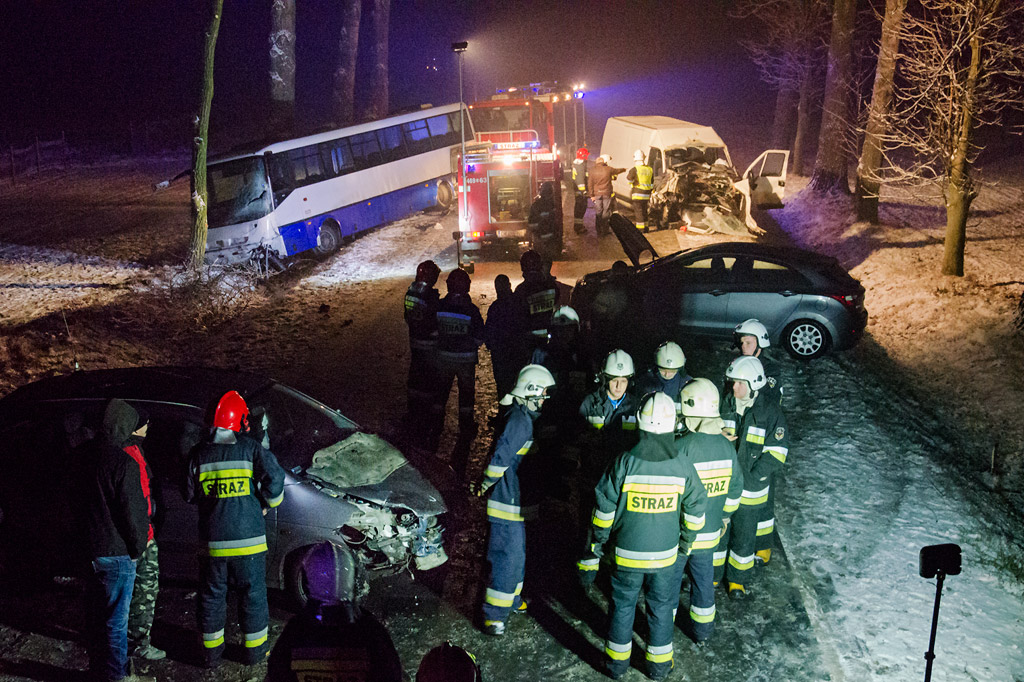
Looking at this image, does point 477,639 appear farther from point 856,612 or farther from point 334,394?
point 334,394

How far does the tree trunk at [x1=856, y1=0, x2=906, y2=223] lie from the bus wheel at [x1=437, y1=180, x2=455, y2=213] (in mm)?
10307

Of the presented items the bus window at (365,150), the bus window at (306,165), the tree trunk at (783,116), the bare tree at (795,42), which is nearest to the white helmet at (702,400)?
the bus window at (306,165)

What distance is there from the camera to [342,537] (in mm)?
5242

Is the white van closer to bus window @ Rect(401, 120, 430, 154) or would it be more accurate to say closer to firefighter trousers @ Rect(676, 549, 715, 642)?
bus window @ Rect(401, 120, 430, 154)

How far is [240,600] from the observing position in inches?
187

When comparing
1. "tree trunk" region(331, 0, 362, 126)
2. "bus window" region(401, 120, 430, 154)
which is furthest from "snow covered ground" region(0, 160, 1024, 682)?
"tree trunk" region(331, 0, 362, 126)

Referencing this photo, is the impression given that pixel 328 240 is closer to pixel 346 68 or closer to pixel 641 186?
pixel 641 186

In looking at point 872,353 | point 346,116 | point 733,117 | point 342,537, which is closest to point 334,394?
point 342,537

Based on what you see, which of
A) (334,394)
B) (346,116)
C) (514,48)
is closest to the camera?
(334,394)

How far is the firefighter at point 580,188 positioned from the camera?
17.4 meters

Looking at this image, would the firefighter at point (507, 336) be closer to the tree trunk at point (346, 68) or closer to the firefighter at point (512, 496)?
the firefighter at point (512, 496)

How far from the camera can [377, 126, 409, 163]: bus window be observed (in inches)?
747

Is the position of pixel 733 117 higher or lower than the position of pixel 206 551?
higher

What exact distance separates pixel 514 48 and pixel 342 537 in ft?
156
